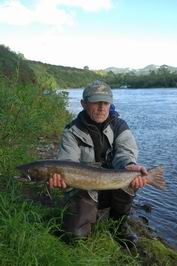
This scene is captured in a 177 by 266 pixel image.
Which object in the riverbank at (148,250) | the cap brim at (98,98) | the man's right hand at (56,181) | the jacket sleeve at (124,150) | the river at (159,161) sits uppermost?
the cap brim at (98,98)

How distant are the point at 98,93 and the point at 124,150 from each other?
0.68 meters

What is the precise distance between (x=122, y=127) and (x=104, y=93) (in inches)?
18.8

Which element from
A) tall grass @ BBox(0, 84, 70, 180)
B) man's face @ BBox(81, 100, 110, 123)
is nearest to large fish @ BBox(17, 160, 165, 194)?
man's face @ BBox(81, 100, 110, 123)

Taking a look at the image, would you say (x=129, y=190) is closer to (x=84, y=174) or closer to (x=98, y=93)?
(x=84, y=174)

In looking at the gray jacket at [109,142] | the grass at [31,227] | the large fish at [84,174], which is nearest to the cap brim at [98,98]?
the gray jacket at [109,142]

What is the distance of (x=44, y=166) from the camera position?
4141 millimetres

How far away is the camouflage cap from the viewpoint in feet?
15.3

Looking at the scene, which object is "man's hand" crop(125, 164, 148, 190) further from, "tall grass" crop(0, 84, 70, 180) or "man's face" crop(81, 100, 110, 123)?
"tall grass" crop(0, 84, 70, 180)

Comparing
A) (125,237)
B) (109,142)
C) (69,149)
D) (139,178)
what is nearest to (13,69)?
(109,142)

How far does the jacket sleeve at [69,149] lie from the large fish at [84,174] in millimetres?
405

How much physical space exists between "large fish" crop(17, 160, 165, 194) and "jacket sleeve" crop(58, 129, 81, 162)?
405 mm

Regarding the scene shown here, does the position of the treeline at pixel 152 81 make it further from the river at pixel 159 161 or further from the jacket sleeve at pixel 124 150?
the jacket sleeve at pixel 124 150

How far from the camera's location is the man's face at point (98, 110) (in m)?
4.71

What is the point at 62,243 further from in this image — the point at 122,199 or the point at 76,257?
the point at 122,199
